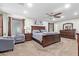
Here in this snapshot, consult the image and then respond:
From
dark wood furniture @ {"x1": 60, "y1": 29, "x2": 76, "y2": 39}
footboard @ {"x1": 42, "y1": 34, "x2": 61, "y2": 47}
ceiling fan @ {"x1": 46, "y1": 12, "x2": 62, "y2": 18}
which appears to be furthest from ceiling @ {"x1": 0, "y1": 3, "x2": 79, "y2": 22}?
footboard @ {"x1": 42, "y1": 34, "x2": 61, "y2": 47}

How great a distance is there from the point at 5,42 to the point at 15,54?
0.72 metres

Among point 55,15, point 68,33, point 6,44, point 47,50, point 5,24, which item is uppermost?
point 55,15

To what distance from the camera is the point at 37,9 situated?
2.90 m

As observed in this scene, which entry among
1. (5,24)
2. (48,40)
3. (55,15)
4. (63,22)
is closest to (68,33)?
(63,22)

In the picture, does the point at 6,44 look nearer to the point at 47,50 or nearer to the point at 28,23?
the point at 28,23

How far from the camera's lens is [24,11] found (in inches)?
114

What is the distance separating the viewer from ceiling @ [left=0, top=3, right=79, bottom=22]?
2.78 metres

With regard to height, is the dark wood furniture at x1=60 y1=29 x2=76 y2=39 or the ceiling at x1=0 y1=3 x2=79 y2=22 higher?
the ceiling at x1=0 y1=3 x2=79 y2=22

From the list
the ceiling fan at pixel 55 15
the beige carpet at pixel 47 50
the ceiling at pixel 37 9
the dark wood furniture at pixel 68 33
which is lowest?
the beige carpet at pixel 47 50

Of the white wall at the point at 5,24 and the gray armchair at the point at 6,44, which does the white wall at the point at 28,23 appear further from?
the gray armchair at the point at 6,44

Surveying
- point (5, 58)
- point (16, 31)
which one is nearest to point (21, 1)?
point (16, 31)

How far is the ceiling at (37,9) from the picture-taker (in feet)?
9.12

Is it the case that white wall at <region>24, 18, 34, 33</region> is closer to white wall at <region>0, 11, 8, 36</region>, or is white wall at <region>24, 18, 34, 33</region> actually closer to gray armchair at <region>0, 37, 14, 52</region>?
white wall at <region>0, 11, 8, 36</region>

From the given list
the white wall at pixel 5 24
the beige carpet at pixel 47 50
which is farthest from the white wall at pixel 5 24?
the beige carpet at pixel 47 50
